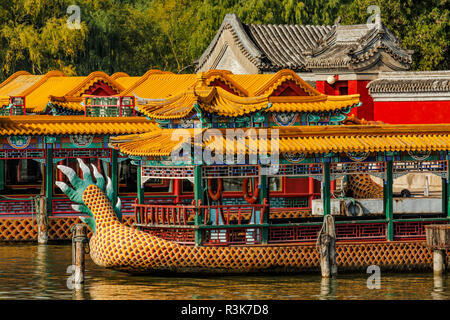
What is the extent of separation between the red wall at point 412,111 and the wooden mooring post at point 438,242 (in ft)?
59.8

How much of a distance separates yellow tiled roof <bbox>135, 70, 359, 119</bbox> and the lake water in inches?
153

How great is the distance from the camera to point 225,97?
2731 centimetres

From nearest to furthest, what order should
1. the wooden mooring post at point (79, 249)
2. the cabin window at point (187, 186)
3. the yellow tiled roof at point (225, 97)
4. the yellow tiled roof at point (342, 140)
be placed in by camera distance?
the wooden mooring post at point (79, 249)
the yellow tiled roof at point (342, 140)
the yellow tiled roof at point (225, 97)
the cabin window at point (187, 186)

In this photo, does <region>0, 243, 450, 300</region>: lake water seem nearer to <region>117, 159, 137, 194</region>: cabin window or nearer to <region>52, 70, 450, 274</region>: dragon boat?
<region>52, 70, 450, 274</region>: dragon boat

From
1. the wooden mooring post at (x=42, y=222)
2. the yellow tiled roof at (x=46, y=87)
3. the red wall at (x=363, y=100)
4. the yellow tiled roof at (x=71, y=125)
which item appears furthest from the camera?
the red wall at (x=363, y=100)

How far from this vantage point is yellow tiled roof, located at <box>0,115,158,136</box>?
1262 inches

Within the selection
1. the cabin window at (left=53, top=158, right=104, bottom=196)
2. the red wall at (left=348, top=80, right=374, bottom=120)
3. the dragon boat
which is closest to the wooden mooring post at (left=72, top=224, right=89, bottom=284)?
the dragon boat

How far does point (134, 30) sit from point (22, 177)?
67.3ft

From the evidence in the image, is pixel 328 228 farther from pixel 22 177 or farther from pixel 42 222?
pixel 22 177

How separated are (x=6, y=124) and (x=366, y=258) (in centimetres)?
1112

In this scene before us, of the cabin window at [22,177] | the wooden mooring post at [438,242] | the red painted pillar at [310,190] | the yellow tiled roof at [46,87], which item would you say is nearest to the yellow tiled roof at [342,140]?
the wooden mooring post at [438,242]

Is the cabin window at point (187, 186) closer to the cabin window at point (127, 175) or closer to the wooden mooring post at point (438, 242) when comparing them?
the cabin window at point (127, 175)

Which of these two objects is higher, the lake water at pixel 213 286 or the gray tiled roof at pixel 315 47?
the gray tiled roof at pixel 315 47

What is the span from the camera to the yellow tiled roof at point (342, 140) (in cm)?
2578
